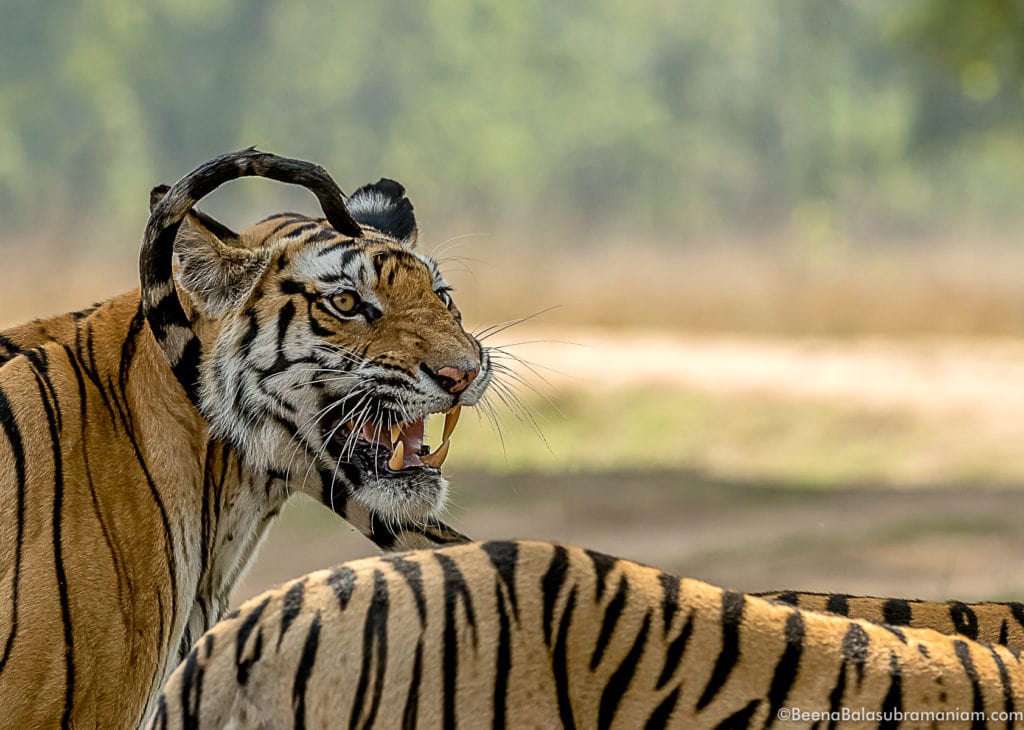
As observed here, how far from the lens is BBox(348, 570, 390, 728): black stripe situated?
7.95 feet

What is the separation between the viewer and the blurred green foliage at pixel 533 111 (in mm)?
36156

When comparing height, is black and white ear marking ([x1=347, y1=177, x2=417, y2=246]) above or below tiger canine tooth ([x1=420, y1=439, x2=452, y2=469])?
above

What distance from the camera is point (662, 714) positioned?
247 centimetres

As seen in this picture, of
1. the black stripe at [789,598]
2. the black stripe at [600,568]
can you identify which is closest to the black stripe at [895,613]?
the black stripe at [789,598]

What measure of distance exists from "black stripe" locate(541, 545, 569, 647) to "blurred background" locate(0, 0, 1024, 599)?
1.66 m

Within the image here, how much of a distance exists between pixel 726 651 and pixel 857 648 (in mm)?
199

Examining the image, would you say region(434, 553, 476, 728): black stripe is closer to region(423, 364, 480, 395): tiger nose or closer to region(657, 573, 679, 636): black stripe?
region(657, 573, 679, 636): black stripe

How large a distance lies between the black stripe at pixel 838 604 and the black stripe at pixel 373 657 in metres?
0.93

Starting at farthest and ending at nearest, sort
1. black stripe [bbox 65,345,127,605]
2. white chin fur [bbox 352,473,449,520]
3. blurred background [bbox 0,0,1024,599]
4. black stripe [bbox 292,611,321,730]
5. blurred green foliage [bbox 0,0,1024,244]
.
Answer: blurred green foliage [bbox 0,0,1024,244], blurred background [bbox 0,0,1024,599], white chin fur [bbox 352,473,449,520], black stripe [bbox 65,345,127,605], black stripe [bbox 292,611,321,730]

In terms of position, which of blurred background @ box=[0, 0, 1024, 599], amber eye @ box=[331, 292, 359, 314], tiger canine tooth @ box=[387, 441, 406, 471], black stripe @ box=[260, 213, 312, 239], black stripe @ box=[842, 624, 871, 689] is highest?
blurred background @ box=[0, 0, 1024, 599]

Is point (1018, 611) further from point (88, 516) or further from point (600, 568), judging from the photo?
point (88, 516)

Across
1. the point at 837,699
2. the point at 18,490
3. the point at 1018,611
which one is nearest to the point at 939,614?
the point at 1018,611

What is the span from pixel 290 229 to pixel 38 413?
2.33ft

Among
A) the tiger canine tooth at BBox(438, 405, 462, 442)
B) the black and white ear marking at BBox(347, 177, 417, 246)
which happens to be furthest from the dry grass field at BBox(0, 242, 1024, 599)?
the tiger canine tooth at BBox(438, 405, 462, 442)
